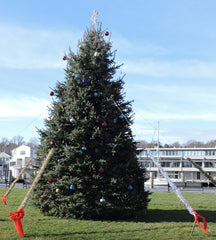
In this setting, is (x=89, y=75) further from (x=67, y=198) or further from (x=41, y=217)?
(x=41, y=217)

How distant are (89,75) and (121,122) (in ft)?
6.25

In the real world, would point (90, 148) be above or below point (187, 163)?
above

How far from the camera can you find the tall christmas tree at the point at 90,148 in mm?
9422

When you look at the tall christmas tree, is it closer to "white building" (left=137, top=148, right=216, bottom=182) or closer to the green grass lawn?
the green grass lawn

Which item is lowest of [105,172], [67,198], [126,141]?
[67,198]

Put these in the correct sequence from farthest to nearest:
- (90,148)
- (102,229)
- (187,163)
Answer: (187,163), (90,148), (102,229)

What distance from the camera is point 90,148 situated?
383 inches

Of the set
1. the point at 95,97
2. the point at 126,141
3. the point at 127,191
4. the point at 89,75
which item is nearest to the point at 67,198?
the point at 127,191

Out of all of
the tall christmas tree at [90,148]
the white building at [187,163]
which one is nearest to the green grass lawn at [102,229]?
the tall christmas tree at [90,148]

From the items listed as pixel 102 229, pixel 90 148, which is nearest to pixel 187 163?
pixel 90 148

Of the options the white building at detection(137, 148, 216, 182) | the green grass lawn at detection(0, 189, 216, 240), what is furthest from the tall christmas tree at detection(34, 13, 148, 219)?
the white building at detection(137, 148, 216, 182)

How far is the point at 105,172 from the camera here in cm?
957

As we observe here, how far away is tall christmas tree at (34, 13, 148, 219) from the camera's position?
9.42 m

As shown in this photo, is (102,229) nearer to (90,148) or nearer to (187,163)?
(90,148)
